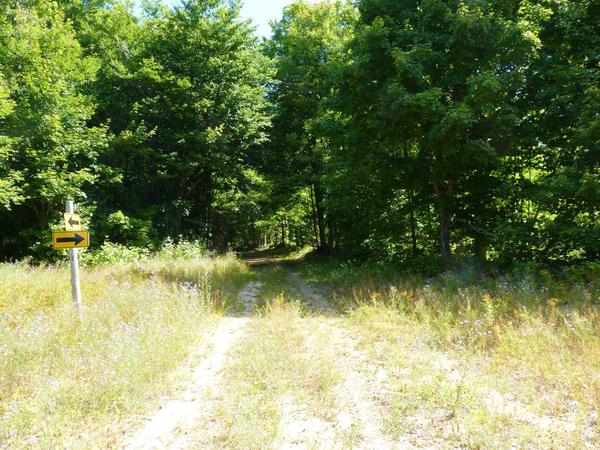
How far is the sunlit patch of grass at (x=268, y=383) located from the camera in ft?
11.8

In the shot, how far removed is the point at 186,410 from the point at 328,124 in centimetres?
1127

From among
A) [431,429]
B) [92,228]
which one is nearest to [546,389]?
[431,429]

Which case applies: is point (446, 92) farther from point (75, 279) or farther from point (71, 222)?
point (75, 279)

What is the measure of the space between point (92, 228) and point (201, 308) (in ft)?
38.2

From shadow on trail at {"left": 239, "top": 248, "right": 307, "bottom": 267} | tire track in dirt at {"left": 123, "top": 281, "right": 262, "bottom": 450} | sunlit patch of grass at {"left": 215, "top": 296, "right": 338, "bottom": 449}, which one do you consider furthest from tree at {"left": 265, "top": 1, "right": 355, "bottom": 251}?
tire track in dirt at {"left": 123, "top": 281, "right": 262, "bottom": 450}

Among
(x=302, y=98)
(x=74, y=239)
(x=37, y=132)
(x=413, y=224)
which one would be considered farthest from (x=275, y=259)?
(x=74, y=239)

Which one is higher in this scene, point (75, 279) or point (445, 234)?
point (445, 234)

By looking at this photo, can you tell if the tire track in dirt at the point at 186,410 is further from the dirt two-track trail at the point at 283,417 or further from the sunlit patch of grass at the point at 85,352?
the sunlit patch of grass at the point at 85,352

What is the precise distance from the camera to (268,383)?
468 centimetres

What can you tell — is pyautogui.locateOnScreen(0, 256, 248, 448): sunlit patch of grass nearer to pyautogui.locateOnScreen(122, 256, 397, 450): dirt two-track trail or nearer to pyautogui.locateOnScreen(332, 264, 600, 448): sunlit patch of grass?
pyautogui.locateOnScreen(122, 256, 397, 450): dirt two-track trail

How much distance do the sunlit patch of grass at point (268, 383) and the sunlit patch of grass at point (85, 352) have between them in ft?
3.37

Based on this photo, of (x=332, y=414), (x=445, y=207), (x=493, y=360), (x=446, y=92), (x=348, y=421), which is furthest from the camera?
(x=445, y=207)

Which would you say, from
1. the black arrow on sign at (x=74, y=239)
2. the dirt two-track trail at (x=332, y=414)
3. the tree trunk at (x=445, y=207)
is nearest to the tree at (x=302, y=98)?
the tree trunk at (x=445, y=207)

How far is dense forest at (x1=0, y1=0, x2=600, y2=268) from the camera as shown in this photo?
10.1 meters
